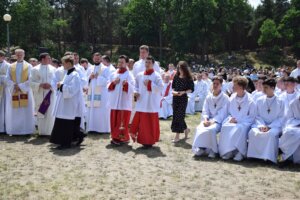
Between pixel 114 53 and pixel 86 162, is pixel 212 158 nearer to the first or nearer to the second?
pixel 86 162

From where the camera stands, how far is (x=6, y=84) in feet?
33.9

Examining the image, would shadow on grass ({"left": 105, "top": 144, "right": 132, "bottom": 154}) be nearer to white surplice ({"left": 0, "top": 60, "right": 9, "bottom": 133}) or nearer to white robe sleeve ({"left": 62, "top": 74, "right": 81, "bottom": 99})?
white robe sleeve ({"left": 62, "top": 74, "right": 81, "bottom": 99})

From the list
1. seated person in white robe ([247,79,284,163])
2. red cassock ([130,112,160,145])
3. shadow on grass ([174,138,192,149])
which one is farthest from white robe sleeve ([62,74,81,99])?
seated person in white robe ([247,79,284,163])

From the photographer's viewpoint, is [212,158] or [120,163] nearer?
[120,163]

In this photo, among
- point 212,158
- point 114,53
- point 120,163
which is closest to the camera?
point 120,163

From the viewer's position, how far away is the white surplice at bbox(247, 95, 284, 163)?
771cm

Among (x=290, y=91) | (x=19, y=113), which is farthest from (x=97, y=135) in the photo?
(x=290, y=91)

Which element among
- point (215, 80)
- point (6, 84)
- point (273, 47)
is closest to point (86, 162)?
point (215, 80)

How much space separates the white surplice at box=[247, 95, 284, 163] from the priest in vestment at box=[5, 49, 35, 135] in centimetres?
585

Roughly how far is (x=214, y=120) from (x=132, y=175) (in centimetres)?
257

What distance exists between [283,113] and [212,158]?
1738 mm

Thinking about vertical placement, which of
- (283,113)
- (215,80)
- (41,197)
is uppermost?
(215,80)

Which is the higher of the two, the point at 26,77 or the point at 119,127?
the point at 26,77

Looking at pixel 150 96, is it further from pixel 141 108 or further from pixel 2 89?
pixel 2 89
